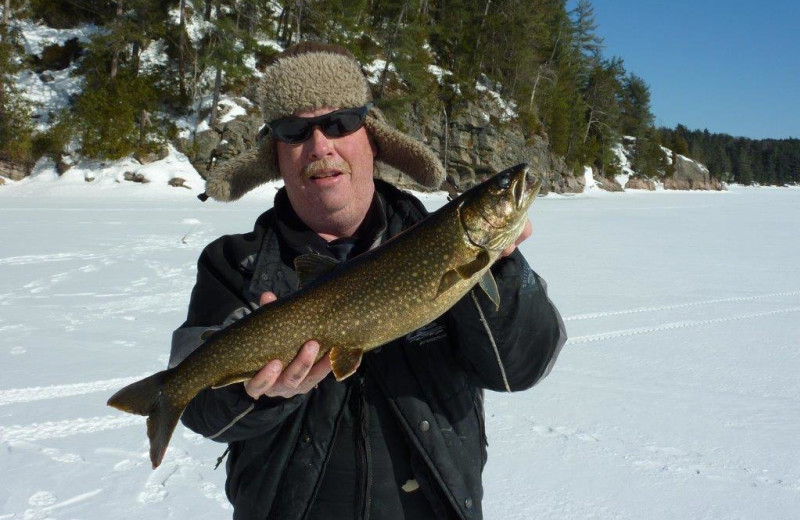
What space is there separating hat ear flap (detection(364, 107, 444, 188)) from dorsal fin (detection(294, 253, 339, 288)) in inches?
34.5

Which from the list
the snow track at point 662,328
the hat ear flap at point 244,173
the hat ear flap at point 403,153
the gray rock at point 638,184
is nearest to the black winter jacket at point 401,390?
the hat ear flap at point 244,173

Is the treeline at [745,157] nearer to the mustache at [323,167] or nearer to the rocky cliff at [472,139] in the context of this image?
the rocky cliff at [472,139]

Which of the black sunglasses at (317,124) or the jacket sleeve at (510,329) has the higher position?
the black sunglasses at (317,124)

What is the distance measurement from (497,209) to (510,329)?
0.40 meters

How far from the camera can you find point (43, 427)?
145 inches

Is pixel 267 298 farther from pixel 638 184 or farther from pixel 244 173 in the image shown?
pixel 638 184

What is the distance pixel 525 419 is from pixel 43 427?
348 centimetres

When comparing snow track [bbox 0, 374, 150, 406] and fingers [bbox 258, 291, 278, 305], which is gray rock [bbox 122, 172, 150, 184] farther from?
fingers [bbox 258, 291, 278, 305]

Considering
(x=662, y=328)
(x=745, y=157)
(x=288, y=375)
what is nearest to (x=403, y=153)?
(x=288, y=375)

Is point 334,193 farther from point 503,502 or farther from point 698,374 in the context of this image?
point 698,374

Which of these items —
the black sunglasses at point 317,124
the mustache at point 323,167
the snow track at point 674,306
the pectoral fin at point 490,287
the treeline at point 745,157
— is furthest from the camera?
the treeline at point 745,157

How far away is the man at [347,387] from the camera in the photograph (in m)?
1.79

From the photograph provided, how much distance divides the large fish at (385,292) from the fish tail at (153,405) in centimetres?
9

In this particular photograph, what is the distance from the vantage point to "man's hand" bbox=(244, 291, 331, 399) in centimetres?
175
